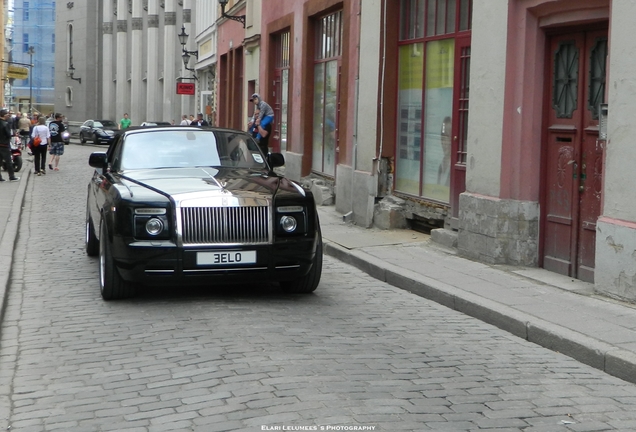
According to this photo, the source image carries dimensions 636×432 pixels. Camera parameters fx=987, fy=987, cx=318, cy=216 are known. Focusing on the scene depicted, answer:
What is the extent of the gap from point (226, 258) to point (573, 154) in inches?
153

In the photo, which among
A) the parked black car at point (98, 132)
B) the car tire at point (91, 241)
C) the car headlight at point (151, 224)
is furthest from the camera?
the parked black car at point (98, 132)

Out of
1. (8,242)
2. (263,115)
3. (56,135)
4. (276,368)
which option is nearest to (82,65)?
(56,135)

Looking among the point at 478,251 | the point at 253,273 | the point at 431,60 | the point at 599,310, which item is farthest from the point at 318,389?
the point at 431,60

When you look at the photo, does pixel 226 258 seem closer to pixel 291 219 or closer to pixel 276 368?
pixel 291 219

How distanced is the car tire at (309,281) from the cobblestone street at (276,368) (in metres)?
0.10

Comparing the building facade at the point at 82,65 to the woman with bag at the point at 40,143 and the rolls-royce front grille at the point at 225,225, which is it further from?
the rolls-royce front grille at the point at 225,225

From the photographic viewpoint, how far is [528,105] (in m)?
10.6

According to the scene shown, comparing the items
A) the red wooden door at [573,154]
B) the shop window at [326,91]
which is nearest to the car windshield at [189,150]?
the red wooden door at [573,154]

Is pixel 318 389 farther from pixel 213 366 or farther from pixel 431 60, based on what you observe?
pixel 431 60

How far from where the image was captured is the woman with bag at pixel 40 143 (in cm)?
2597

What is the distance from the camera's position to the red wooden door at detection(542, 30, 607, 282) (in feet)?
31.9

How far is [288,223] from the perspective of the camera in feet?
28.6

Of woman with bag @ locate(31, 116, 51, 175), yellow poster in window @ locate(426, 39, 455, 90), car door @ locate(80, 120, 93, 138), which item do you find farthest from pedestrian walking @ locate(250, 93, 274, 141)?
car door @ locate(80, 120, 93, 138)

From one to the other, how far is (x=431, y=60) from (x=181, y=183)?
5.55 m
